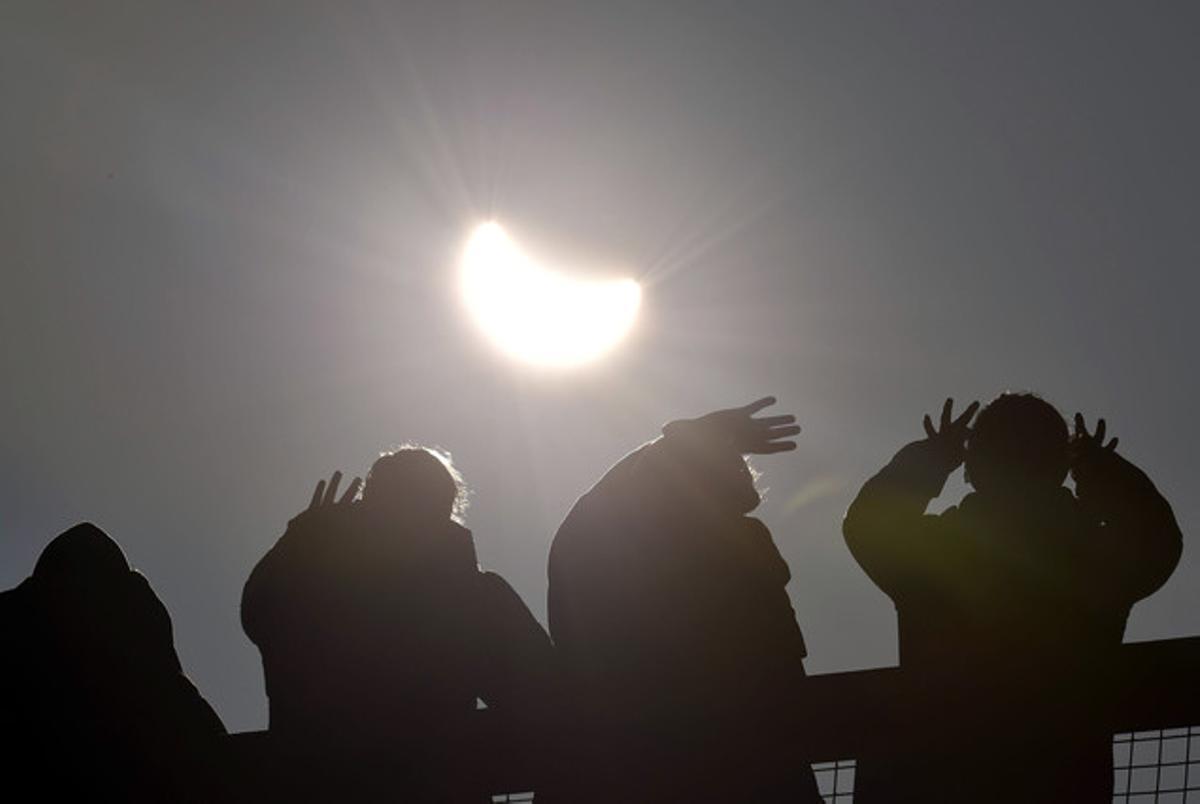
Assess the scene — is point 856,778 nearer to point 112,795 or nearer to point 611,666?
point 611,666

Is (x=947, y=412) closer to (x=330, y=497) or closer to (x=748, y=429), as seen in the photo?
(x=748, y=429)

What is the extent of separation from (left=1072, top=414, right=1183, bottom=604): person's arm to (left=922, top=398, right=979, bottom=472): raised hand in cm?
37

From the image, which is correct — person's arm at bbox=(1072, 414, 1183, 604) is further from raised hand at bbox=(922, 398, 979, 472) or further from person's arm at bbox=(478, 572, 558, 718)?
person's arm at bbox=(478, 572, 558, 718)

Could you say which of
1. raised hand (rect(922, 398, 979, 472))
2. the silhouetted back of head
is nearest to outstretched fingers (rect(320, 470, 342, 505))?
the silhouetted back of head

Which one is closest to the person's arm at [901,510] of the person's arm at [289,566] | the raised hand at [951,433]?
the raised hand at [951,433]

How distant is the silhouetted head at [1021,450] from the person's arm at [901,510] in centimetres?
8

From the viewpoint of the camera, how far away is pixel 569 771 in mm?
2678

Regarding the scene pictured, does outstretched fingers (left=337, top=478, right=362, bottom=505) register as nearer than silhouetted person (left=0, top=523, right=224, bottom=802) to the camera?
No

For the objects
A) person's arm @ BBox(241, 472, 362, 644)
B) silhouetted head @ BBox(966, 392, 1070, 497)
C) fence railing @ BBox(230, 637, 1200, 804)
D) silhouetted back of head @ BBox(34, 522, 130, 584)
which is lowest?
fence railing @ BBox(230, 637, 1200, 804)

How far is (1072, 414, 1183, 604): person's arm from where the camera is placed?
4082mm

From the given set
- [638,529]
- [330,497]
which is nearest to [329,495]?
[330,497]

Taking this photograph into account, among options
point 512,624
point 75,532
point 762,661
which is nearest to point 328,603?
point 512,624

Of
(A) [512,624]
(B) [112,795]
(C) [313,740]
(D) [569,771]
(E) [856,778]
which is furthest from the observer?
(A) [512,624]

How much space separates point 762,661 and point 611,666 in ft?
1.52
